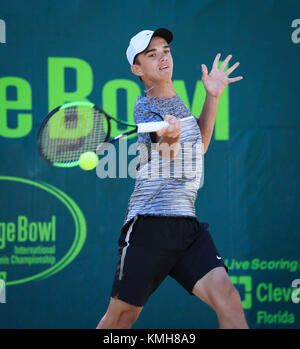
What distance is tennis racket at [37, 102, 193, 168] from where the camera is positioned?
2770 millimetres

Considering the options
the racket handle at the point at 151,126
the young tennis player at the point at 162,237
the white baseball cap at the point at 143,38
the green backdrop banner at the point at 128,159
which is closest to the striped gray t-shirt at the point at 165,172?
the young tennis player at the point at 162,237

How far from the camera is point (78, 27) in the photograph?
437 cm

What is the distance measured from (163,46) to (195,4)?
1598mm

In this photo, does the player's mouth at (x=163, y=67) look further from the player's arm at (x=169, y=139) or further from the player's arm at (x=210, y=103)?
the player's arm at (x=169, y=139)

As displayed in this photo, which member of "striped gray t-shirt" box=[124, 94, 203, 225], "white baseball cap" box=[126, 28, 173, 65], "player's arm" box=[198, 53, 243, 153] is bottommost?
"striped gray t-shirt" box=[124, 94, 203, 225]

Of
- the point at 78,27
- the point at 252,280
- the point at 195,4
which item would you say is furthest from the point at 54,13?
the point at 252,280

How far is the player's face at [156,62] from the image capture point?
2971mm

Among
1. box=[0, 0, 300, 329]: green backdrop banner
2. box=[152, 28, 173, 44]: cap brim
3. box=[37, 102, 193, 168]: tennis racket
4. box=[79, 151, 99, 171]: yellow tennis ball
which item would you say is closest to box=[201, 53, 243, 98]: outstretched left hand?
box=[152, 28, 173, 44]: cap brim

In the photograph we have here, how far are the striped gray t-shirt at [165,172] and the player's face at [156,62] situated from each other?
147 mm

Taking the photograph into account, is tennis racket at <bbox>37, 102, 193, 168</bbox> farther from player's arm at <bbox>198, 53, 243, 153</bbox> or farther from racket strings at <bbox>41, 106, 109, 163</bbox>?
player's arm at <bbox>198, 53, 243, 153</bbox>

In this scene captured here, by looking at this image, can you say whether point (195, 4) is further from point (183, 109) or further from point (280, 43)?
point (183, 109)

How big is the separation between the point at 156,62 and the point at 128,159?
4.81 ft

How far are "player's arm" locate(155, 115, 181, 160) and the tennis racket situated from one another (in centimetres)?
21

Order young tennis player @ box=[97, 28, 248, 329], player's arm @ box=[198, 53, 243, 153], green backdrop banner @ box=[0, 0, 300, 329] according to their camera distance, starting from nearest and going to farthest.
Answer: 1. young tennis player @ box=[97, 28, 248, 329]
2. player's arm @ box=[198, 53, 243, 153]
3. green backdrop banner @ box=[0, 0, 300, 329]
